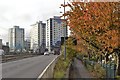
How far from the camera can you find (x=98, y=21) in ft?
78.1

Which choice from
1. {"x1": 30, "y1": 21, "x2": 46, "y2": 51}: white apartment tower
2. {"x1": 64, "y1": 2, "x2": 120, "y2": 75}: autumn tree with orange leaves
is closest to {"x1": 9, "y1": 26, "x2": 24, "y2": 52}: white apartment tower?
{"x1": 30, "y1": 21, "x2": 46, "y2": 51}: white apartment tower

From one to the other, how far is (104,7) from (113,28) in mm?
1626

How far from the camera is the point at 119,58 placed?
27.0 meters

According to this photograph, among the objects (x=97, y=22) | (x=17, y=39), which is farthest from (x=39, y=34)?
(x=97, y=22)

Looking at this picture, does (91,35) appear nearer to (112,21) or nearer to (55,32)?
(112,21)

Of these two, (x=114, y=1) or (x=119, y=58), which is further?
(x=119, y=58)

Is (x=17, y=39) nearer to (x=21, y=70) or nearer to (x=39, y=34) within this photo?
(x=39, y=34)

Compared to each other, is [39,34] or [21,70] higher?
[39,34]

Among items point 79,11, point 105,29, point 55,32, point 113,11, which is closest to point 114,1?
point 113,11

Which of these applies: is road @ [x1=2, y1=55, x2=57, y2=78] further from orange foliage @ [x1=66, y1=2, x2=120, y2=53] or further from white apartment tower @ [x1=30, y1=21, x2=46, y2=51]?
white apartment tower @ [x1=30, y1=21, x2=46, y2=51]

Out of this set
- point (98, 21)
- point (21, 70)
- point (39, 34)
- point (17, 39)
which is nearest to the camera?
point (98, 21)

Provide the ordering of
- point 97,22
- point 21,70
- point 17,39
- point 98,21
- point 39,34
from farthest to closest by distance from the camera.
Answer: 1. point 39,34
2. point 17,39
3. point 21,70
4. point 97,22
5. point 98,21

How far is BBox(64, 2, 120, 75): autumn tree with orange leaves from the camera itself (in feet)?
73.9

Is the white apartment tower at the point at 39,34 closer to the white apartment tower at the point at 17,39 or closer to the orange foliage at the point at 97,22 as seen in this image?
the white apartment tower at the point at 17,39
